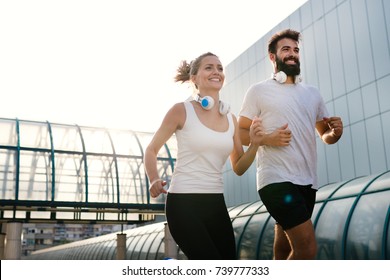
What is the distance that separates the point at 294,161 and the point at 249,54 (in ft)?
74.9

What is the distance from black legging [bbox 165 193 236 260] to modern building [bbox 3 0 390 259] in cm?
613

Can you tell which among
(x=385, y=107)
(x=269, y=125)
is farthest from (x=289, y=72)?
(x=385, y=107)

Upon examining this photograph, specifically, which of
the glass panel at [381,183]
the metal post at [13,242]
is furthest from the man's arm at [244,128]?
the metal post at [13,242]

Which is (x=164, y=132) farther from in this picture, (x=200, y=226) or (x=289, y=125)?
(x=289, y=125)

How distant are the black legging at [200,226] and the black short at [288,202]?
1.13 ft

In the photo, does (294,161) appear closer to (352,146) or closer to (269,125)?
(269,125)

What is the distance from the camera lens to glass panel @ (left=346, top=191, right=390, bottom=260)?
8469 millimetres

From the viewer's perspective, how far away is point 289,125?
3.38m

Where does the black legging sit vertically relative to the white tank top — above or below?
below

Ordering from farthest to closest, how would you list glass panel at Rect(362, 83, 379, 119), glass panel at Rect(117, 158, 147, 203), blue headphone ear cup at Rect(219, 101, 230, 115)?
glass panel at Rect(117, 158, 147, 203)
glass panel at Rect(362, 83, 379, 119)
blue headphone ear cup at Rect(219, 101, 230, 115)

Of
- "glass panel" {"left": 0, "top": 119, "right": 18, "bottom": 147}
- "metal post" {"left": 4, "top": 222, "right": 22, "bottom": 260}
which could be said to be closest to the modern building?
"metal post" {"left": 4, "top": 222, "right": 22, "bottom": 260}

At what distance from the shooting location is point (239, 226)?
14.1m

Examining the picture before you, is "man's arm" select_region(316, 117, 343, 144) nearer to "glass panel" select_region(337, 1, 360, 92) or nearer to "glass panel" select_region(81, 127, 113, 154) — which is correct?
"glass panel" select_region(337, 1, 360, 92)
